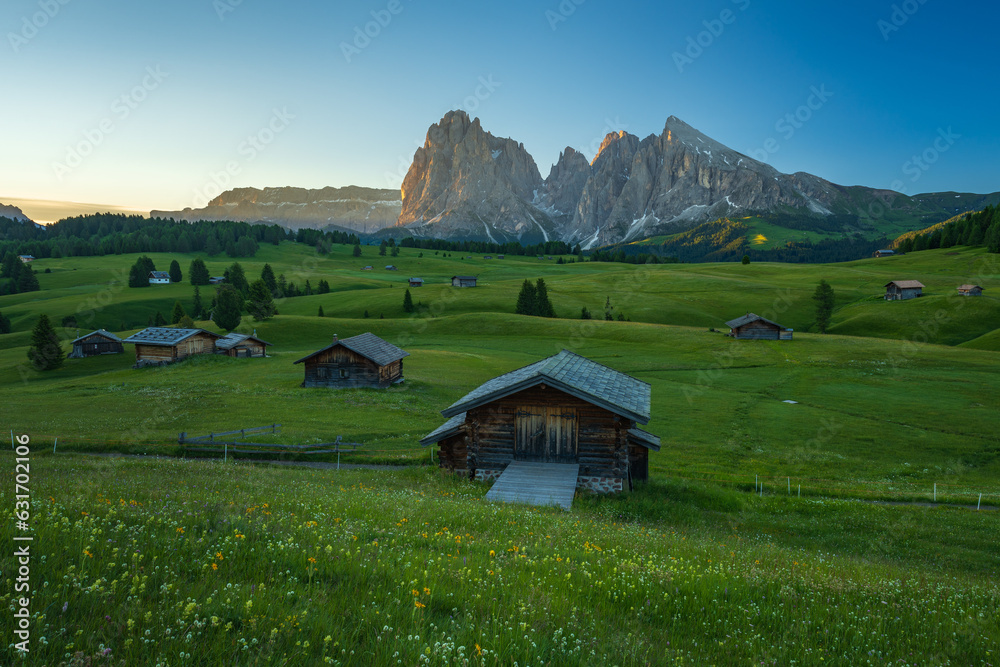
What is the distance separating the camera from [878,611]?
8.04 m

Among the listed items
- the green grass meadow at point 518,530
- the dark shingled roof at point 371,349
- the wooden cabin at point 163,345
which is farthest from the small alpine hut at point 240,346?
the dark shingled roof at point 371,349

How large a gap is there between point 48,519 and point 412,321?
98363 mm

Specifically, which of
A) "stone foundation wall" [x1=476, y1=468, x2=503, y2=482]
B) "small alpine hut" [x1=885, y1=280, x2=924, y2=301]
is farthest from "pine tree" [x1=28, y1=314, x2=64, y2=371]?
"small alpine hut" [x1=885, y1=280, x2=924, y2=301]

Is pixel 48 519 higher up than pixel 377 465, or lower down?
higher up

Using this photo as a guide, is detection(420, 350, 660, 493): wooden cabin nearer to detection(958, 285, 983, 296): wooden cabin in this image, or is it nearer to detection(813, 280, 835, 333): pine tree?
detection(813, 280, 835, 333): pine tree

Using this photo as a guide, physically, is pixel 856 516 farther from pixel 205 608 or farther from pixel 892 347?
pixel 892 347

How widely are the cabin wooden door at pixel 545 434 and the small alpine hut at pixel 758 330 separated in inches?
3013

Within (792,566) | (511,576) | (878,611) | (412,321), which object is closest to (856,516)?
(792,566)

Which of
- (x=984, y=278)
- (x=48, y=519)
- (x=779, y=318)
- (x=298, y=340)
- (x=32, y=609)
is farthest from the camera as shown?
(x=984, y=278)

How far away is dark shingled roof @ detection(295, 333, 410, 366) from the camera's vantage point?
191 feet

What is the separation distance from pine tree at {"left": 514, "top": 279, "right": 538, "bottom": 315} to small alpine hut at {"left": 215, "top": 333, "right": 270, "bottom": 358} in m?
54.9

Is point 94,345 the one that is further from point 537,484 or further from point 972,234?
point 972,234

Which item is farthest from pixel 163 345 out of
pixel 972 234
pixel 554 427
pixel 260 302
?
pixel 972 234

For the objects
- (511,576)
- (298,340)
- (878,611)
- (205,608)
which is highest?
(205,608)
